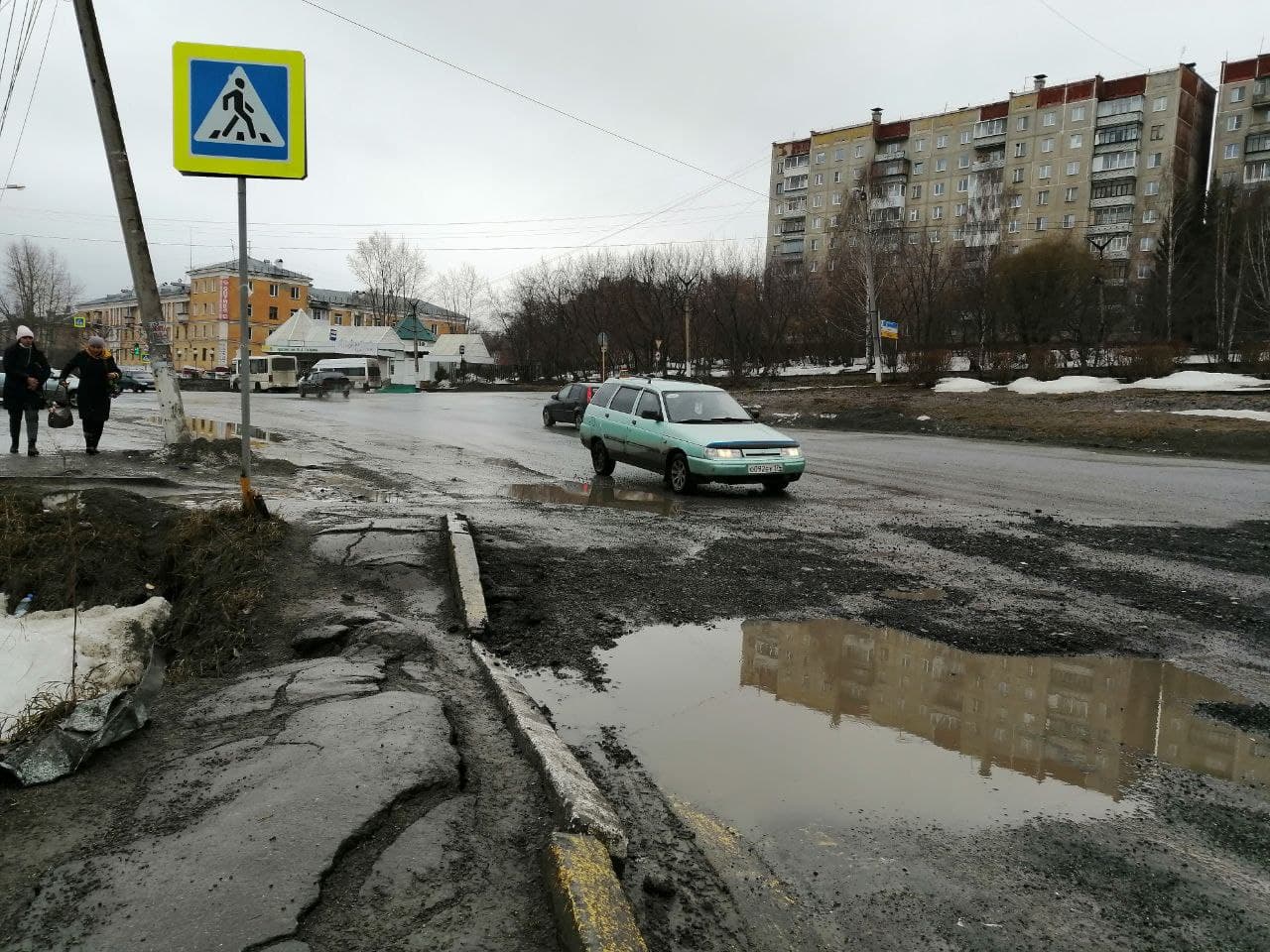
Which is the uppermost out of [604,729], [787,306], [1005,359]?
[787,306]

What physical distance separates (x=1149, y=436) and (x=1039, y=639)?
59.2 ft

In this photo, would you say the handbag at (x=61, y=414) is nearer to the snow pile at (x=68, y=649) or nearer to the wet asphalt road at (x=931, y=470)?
the wet asphalt road at (x=931, y=470)

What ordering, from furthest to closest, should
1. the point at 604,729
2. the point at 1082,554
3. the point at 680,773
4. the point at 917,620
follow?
the point at 1082,554 → the point at 917,620 → the point at 604,729 → the point at 680,773

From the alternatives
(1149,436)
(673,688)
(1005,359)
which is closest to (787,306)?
(1005,359)

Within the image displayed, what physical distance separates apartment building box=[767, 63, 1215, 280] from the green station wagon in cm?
5567

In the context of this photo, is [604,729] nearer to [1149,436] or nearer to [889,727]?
[889,727]

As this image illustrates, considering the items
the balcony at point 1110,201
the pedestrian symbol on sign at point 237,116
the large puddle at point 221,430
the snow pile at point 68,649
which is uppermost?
the balcony at point 1110,201

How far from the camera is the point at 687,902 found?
260cm

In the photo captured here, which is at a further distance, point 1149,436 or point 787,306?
point 787,306

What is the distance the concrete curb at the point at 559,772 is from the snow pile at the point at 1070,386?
2969 cm

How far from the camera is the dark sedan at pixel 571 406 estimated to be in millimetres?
25203

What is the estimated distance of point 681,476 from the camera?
11992 mm

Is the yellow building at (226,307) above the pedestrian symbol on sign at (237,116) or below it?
above

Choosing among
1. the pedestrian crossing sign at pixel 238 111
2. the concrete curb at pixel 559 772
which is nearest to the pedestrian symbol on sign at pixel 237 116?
the pedestrian crossing sign at pixel 238 111
